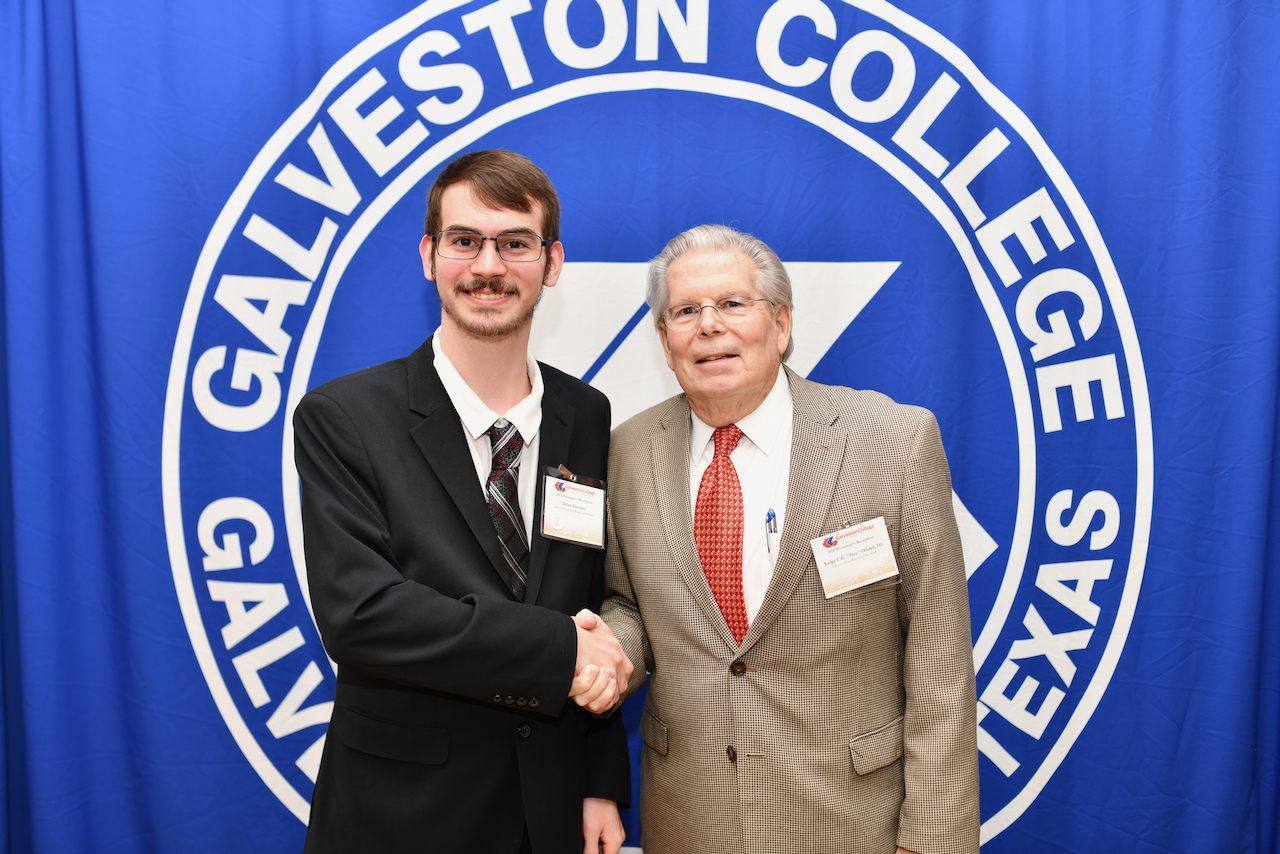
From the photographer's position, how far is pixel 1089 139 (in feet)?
7.66

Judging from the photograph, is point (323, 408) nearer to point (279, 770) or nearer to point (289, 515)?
point (289, 515)

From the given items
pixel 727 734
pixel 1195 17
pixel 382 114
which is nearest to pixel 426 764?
pixel 727 734

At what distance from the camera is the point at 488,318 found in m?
1.60

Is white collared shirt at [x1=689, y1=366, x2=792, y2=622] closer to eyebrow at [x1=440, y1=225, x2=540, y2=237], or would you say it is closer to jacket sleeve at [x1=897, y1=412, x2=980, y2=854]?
jacket sleeve at [x1=897, y1=412, x2=980, y2=854]

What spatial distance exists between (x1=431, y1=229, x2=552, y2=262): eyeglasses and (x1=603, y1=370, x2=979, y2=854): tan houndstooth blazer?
2.16ft

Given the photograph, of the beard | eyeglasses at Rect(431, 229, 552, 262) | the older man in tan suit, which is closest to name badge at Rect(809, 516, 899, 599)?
the older man in tan suit

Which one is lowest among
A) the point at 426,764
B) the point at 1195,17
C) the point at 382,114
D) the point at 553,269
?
the point at 426,764

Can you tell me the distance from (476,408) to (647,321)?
926 millimetres

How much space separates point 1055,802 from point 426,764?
1.98 m

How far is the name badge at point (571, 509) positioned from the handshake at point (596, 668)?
0.53 ft

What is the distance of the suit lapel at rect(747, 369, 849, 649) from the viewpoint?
5.08ft

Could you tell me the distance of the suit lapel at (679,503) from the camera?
1.58 metres

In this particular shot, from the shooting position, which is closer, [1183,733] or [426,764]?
[426,764]

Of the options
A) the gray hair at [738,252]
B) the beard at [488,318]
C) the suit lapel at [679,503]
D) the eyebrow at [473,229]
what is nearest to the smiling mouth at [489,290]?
the beard at [488,318]
